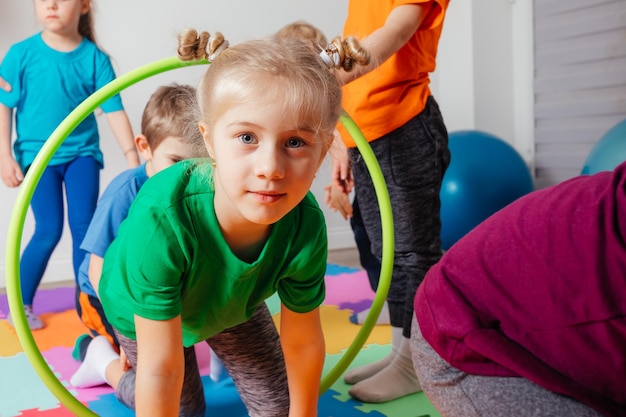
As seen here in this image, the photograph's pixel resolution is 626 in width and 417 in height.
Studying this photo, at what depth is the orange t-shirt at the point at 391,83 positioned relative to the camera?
1594 millimetres

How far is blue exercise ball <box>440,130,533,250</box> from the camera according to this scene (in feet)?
9.63

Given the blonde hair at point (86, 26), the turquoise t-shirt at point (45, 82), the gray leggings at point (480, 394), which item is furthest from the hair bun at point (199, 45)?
the blonde hair at point (86, 26)

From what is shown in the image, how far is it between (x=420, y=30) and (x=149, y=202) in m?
0.77

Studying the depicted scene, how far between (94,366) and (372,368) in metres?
0.66

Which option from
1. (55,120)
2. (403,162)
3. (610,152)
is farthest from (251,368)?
(610,152)

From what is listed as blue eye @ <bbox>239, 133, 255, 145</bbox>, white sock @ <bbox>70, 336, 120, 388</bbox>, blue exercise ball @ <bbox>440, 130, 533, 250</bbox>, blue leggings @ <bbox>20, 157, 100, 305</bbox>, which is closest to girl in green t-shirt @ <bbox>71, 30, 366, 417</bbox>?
blue eye @ <bbox>239, 133, 255, 145</bbox>

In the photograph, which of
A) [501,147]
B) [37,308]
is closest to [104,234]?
[37,308]

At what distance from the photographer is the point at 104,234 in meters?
1.57

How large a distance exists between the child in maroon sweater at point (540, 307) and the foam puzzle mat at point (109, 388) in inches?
22.0

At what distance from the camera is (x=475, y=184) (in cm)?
294

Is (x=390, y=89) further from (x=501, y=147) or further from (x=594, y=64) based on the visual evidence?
(x=594, y=64)

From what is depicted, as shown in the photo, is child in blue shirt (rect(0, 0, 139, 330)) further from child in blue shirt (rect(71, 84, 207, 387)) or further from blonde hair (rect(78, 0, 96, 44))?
child in blue shirt (rect(71, 84, 207, 387))

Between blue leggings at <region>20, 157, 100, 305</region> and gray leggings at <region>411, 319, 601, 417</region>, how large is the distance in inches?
63.8

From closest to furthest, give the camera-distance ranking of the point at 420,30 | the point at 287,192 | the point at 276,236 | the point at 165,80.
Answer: the point at 287,192
the point at 276,236
the point at 420,30
the point at 165,80
